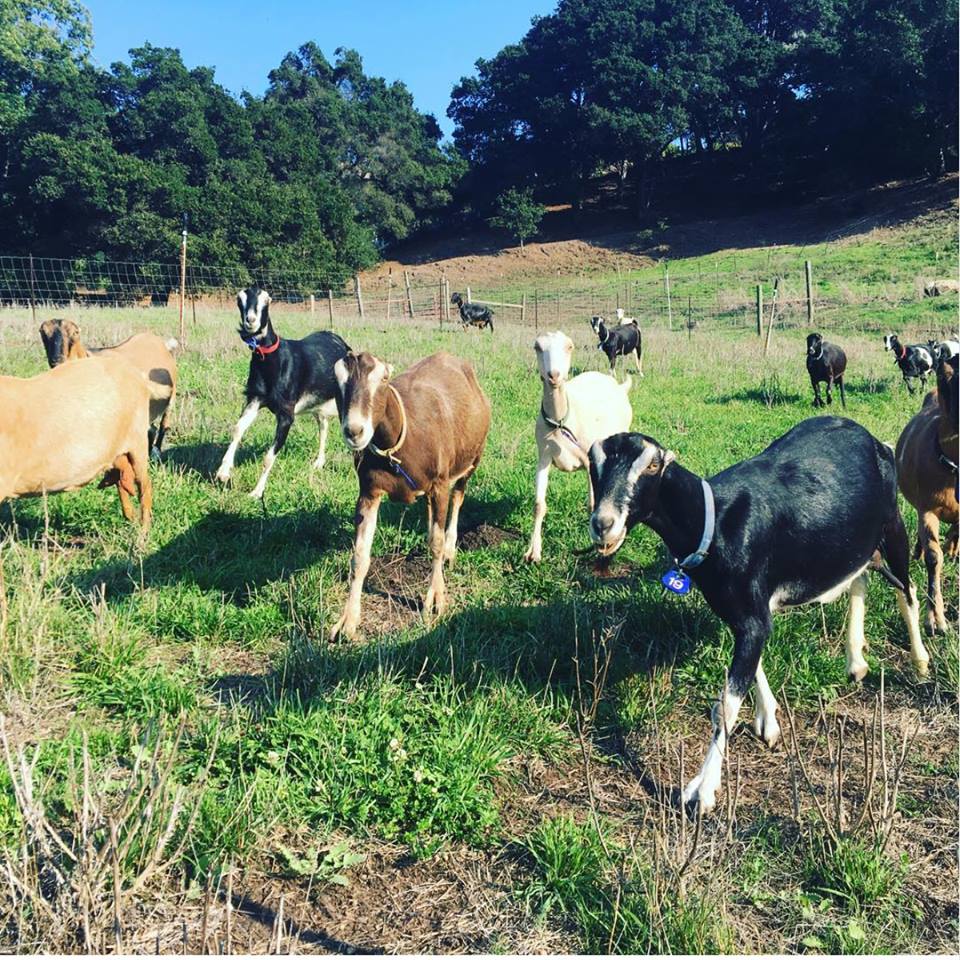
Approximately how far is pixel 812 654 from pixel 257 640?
3.44m

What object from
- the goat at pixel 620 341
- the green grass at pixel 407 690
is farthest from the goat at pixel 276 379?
the goat at pixel 620 341

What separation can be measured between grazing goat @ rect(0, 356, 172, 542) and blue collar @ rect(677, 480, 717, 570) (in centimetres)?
424

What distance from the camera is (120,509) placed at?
274 inches

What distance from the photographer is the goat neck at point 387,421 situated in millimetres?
5190

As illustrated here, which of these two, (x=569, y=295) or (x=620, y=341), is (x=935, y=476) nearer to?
(x=620, y=341)

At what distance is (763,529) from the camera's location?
396 cm

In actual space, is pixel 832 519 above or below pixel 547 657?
above

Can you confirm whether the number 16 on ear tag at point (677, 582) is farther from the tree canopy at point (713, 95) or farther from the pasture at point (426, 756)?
the tree canopy at point (713, 95)

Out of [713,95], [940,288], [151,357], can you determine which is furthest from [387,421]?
[713,95]

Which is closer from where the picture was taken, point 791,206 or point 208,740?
point 208,740

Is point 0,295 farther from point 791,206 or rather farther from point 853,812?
point 791,206

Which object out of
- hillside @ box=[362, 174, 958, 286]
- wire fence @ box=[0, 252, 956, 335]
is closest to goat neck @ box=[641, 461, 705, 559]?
wire fence @ box=[0, 252, 956, 335]

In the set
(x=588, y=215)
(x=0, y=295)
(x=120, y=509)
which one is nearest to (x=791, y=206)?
(x=588, y=215)

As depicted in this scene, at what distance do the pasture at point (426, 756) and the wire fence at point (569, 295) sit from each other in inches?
705
